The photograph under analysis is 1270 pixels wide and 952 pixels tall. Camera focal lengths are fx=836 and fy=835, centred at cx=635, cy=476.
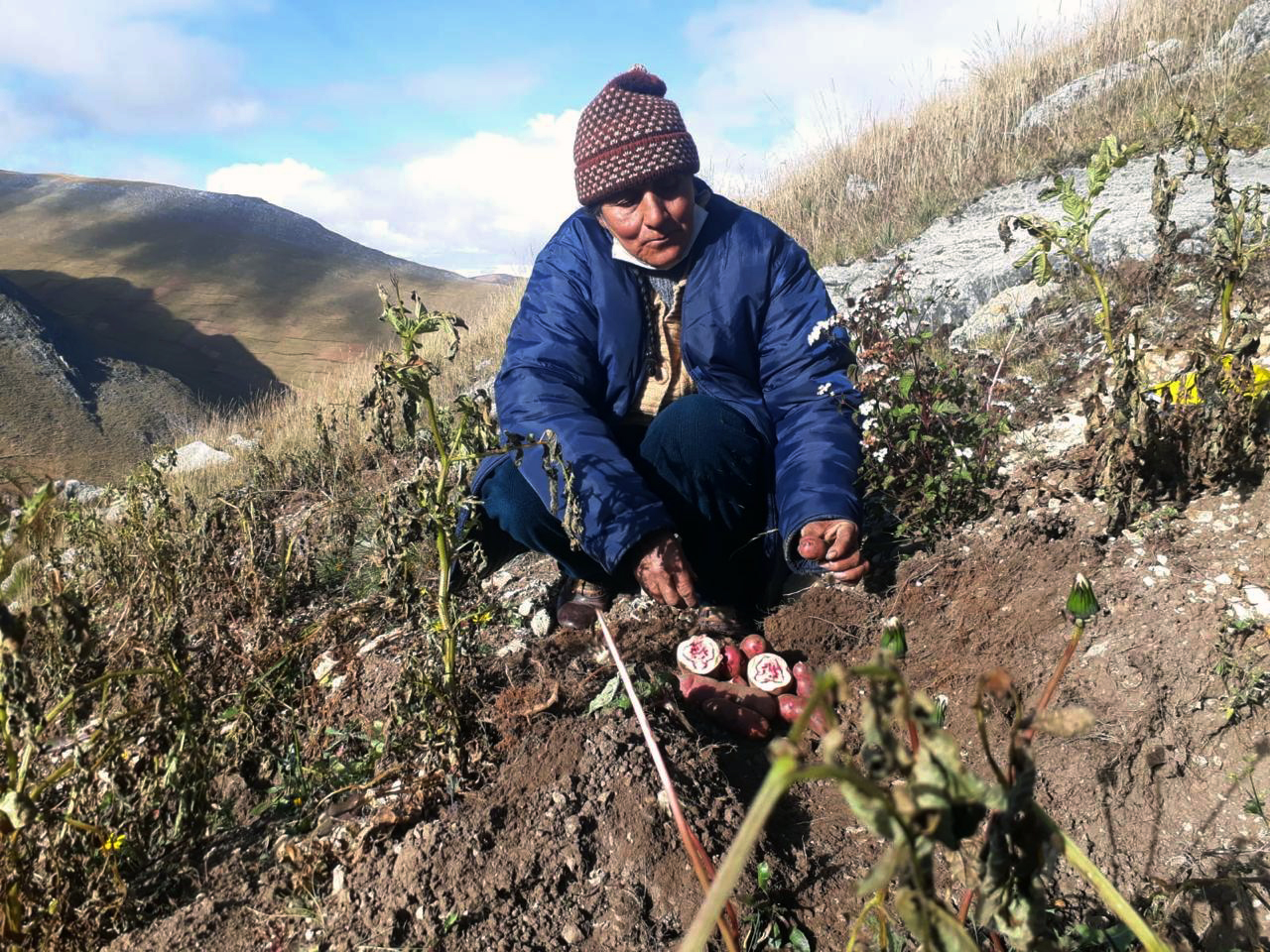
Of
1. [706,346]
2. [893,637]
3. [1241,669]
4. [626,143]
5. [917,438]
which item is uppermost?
[626,143]

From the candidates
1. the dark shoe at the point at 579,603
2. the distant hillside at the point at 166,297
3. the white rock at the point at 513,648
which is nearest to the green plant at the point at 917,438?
the dark shoe at the point at 579,603

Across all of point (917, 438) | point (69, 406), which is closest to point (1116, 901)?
point (917, 438)

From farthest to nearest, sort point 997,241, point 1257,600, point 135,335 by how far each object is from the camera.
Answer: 1. point 135,335
2. point 997,241
3. point 1257,600

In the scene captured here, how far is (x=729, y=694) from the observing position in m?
2.25

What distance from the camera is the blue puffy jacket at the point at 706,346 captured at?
8.67ft

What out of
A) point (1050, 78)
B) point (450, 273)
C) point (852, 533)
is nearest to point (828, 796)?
point (852, 533)

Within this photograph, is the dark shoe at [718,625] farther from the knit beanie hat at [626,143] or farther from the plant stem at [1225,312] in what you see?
the plant stem at [1225,312]

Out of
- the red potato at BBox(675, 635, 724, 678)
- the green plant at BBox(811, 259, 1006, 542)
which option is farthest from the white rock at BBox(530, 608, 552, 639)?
the green plant at BBox(811, 259, 1006, 542)

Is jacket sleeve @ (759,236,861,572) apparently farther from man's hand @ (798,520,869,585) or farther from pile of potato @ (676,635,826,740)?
pile of potato @ (676,635,826,740)

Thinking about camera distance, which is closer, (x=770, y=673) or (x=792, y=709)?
(x=792, y=709)

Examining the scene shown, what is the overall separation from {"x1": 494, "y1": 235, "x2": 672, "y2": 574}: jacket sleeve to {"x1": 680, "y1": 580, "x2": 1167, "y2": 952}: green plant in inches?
64.2

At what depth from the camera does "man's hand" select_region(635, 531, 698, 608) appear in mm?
2379

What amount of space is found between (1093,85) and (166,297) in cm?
1499

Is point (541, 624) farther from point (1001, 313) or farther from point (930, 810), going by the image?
point (1001, 313)
